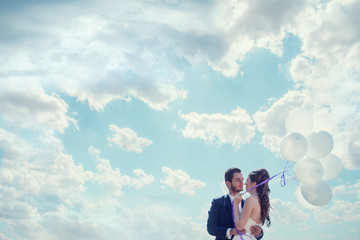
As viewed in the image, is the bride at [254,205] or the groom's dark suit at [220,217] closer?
the bride at [254,205]

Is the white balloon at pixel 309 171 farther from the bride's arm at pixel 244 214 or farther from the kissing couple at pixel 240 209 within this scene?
the bride's arm at pixel 244 214

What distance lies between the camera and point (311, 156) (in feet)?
29.1

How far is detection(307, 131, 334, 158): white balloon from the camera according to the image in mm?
8633

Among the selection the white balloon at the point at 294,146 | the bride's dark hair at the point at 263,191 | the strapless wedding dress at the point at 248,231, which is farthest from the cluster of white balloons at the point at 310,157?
the strapless wedding dress at the point at 248,231

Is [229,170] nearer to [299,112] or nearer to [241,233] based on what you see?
[241,233]

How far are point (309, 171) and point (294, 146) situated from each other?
846 mm

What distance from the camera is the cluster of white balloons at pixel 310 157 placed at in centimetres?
838

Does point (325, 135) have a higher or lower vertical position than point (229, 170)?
higher

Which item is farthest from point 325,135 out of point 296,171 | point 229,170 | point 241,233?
point 241,233

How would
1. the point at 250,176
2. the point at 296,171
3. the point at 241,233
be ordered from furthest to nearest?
the point at 296,171
the point at 250,176
the point at 241,233

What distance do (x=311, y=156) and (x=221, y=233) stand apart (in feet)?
13.0

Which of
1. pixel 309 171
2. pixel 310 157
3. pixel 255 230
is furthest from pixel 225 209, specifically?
pixel 310 157

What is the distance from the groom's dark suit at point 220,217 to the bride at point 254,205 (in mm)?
344

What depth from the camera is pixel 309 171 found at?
8.31 metres
